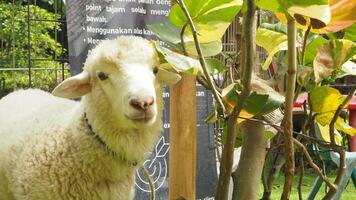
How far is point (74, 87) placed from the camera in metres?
2.39

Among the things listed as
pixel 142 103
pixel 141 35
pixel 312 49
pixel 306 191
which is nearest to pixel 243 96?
pixel 312 49

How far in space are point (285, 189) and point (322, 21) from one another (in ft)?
1.62

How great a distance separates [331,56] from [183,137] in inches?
27.9

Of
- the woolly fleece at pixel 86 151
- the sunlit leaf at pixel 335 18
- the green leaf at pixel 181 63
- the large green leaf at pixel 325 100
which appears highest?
the sunlit leaf at pixel 335 18

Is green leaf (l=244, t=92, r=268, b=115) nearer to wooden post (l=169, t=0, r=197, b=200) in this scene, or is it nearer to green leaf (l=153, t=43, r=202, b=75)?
green leaf (l=153, t=43, r=202, b=75)

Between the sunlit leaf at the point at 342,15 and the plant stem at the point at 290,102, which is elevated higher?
the sunlit leaf at the point at 342,15

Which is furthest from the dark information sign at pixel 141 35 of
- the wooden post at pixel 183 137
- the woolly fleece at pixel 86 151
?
the wooden post at pixel 183 137

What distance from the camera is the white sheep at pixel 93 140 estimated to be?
224 centimetres

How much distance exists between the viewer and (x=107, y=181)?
7.98 ft

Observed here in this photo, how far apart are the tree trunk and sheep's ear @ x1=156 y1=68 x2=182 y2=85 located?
20.5 inches

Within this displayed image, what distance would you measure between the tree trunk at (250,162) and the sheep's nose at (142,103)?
0.37 meters

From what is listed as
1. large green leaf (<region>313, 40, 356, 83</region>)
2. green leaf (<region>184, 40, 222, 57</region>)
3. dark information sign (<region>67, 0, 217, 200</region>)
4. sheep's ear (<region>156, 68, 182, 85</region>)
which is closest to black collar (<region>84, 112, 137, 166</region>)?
sheep's ear (<region>156, 68, 182, 85</region>)

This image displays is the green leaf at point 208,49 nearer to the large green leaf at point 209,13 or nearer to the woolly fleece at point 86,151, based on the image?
the large green leaf at point 209,13

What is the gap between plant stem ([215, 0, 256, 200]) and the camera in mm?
1307
